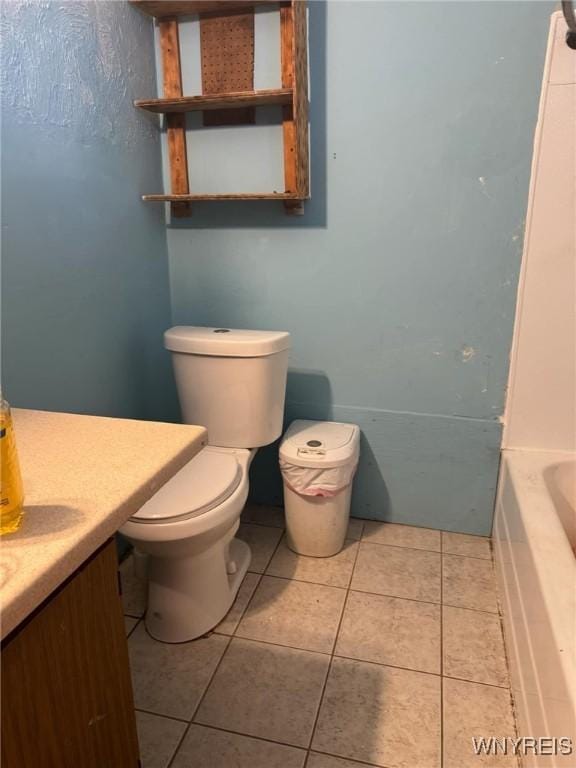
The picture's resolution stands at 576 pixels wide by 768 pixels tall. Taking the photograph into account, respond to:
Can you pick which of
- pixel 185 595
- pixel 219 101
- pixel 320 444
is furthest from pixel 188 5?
pixel 185 595

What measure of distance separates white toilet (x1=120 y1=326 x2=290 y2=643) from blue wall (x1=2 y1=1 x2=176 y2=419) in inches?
8.5

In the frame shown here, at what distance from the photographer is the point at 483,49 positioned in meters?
1.65

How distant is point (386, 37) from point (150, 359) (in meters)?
1.34

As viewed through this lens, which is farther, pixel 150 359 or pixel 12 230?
pixel 150 359

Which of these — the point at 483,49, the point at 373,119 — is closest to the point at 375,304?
the point at 373,119

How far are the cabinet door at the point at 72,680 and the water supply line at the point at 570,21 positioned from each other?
1.67 m

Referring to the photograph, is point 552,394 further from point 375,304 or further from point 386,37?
point 386,37

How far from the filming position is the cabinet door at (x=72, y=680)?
2.12ft

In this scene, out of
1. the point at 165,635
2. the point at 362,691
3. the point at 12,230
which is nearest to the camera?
the point at 12,230

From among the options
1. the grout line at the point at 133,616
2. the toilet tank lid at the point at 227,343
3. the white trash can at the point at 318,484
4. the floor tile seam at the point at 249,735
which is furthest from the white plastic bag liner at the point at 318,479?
the floor tile seam at the point at 249,735

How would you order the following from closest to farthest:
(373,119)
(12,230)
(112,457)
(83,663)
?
(83,663) → (112,457) → (12,230) → (373,119)

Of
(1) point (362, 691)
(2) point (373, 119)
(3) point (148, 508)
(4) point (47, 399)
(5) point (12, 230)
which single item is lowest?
(1) point (362, 691)

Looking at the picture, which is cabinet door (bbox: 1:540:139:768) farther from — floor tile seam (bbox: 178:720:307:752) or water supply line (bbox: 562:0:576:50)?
water supply line (bbox: 562:0:576:50)

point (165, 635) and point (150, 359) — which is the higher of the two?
point (150, 359)
